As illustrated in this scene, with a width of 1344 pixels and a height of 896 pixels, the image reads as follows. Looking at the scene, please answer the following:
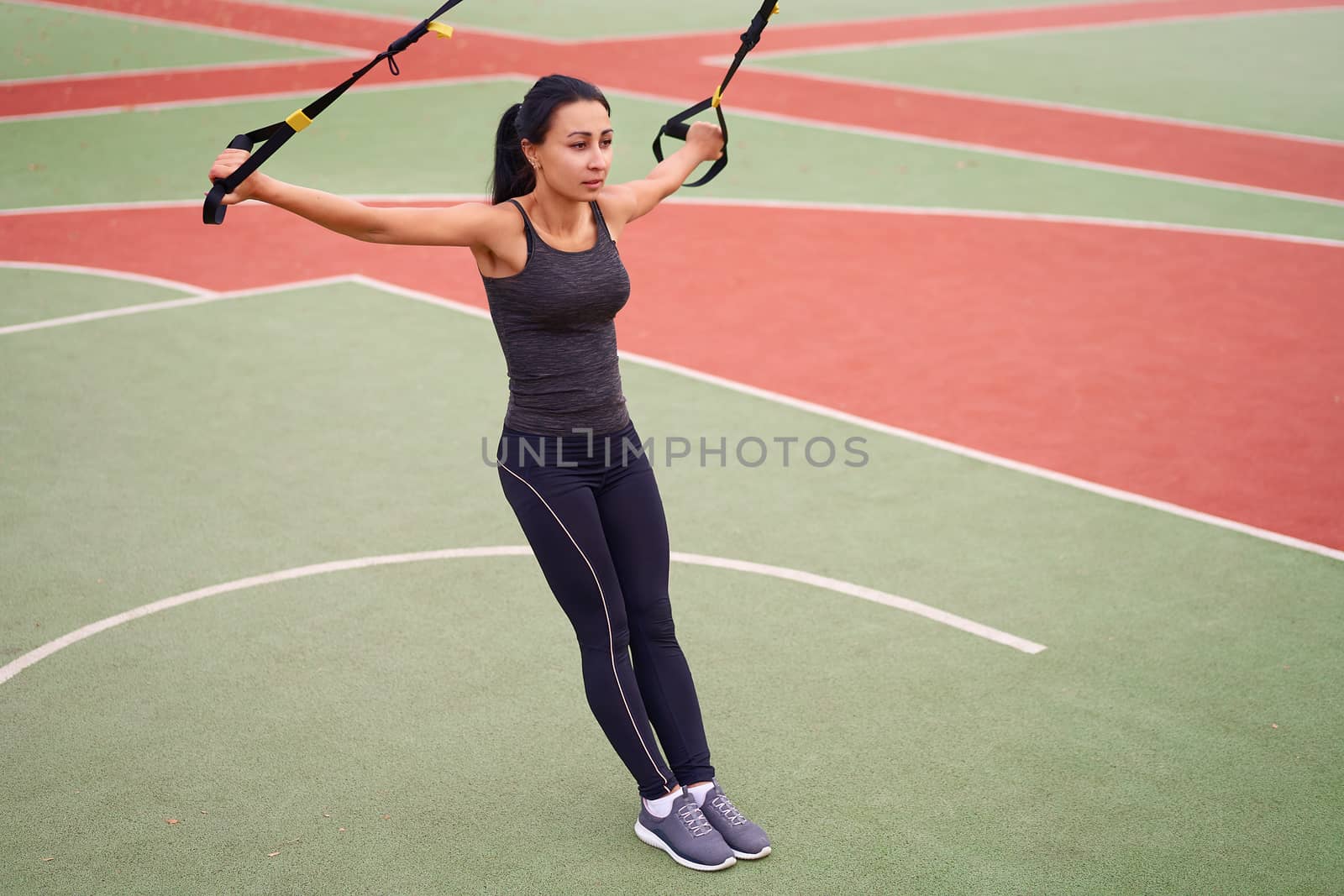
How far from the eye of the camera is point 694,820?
4.42 metres

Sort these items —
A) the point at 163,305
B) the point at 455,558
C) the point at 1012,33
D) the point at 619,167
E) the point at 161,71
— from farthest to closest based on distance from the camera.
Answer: the point at 1012,33, the point at 161,71, the point at 619,167, the point at 163,305, the point at 455,558

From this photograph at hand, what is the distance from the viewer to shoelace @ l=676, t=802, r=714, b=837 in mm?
4398

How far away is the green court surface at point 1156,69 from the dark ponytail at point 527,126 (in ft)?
47.0

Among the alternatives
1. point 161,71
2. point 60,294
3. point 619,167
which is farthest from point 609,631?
point 161,71

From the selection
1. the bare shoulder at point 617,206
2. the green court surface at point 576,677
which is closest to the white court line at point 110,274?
the green court surface at point 576,677

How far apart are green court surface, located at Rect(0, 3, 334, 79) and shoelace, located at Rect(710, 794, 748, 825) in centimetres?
1717

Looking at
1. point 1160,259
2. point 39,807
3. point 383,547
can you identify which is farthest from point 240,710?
point 1160,259

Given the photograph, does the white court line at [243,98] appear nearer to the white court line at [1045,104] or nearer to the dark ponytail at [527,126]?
the white court line at [1045,104]

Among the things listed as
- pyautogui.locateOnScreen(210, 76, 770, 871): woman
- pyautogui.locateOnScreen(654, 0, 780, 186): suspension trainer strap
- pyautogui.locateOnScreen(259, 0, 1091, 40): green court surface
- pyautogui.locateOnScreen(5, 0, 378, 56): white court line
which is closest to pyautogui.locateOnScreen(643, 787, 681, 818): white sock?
pyautogui.locateOnScreen(210, 76, 770, 871): woman

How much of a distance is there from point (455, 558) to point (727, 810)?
2.49m

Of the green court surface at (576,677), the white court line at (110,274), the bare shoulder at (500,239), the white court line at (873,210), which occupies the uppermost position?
the bare shoulder at (500,239)

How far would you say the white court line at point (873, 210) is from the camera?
1209cm

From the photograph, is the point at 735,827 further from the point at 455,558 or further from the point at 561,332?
the point at 455,558

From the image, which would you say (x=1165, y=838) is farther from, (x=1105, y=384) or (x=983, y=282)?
(x=983, y=282)
